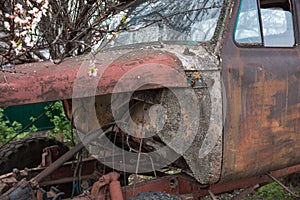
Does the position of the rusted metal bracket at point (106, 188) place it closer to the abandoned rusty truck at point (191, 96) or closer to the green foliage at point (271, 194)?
the abandoned rusty truck at point (191, 96)

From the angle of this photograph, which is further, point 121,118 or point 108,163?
point 108,163

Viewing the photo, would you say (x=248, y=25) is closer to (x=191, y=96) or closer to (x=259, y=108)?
(x=259, y=108)

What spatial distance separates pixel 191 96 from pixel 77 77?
73cm

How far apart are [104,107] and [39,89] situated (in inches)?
40.7

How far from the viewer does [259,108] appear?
2812 mm

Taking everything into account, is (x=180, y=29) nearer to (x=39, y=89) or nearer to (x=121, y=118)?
(x=121, y=118)

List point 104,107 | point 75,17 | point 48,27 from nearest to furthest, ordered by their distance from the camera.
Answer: point 104,107 < point 48,27 < point 75,17

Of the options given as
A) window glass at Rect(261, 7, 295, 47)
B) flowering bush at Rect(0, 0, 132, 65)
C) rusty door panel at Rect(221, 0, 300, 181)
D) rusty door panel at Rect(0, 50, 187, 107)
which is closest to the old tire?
flowering bush at Rect(0, 0, 132, 65)

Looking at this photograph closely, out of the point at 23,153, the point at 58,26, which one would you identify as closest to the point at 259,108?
the point at 58,26

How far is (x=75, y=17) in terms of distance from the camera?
390 centimetres

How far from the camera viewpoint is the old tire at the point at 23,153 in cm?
384

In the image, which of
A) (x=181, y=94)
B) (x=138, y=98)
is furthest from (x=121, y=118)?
(x=181, y=94)

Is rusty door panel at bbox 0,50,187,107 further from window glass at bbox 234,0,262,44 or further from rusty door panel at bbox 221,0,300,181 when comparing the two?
window glass at bbox 234,0,262,44

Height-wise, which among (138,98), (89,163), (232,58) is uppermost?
(232,58)
